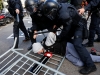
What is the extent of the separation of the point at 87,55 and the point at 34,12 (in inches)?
58.4

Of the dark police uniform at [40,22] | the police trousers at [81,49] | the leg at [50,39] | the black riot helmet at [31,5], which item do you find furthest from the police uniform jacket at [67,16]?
the black riot helmet at [31,5]

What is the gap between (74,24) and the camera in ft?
9.16

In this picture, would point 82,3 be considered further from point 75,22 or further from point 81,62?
point 81,62

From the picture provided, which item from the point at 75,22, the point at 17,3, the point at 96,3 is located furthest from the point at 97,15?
the point at 17,3

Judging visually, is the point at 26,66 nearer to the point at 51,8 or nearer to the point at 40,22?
the point at 40,22

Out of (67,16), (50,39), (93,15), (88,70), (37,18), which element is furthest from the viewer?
(93,15)

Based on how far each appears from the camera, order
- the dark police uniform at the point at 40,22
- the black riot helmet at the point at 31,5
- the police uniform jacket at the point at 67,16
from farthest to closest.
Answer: the dark police uniform at the point at 40,22
the black riot helmet at the point at 31,5
the police uniform jacket at the point at 67,16

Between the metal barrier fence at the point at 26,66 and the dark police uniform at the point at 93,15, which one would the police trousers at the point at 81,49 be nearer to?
the metal barrier fence at the point at 26,66

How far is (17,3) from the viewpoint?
434cm

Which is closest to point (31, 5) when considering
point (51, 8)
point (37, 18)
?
point (37, 18)

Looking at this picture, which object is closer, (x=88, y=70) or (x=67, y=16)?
(x=67, y=16)

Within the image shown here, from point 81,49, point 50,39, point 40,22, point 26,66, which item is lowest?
point 26,66

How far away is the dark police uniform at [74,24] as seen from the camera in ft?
8.32

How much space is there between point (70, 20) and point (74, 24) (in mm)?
260
